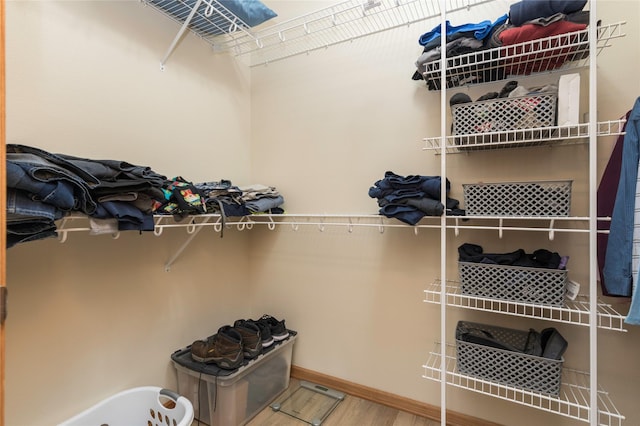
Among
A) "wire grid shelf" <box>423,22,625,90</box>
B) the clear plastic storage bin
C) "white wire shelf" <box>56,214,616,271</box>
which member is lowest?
the clear plastic storage bin

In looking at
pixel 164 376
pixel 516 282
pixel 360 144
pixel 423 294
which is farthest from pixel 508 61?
pixel 164 376

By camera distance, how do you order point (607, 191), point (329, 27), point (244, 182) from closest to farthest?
point (607, 191) → point (329, 27) → point (244, 182)

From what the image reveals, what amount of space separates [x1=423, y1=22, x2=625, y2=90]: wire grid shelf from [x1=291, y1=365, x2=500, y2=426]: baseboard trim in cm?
163

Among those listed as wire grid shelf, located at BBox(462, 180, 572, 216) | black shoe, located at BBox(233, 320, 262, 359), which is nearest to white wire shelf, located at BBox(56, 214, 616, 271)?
wire grid shelf, located at BBox(462, 180, 572, 216)

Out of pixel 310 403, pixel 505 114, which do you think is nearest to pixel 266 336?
pixel 310 403

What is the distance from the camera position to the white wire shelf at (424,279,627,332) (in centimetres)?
122

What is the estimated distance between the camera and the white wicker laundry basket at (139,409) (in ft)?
4.31

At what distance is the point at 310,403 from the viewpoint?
1792mm

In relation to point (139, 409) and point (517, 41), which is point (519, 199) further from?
point (139, 409)

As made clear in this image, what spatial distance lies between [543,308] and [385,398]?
3.11 feet

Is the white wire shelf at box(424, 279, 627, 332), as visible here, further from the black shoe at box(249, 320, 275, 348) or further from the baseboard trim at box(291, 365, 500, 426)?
the black shoe at box(249, 320, 275, 348)

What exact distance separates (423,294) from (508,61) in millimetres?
1140

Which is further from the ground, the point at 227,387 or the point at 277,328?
the point at 277,328

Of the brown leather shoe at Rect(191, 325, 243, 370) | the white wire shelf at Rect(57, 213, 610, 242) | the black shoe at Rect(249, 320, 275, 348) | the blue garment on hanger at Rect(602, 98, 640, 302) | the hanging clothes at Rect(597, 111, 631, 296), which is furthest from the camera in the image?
the black shoe at Rect(249, 320, 275, 348)
